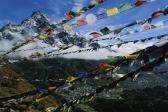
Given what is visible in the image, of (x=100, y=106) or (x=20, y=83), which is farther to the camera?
(x=100, y=106)

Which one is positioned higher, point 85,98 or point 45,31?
point 45,31

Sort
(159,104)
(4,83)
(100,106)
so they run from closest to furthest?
(4,83) → (100,106) → (159,104)

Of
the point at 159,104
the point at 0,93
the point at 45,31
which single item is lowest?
the point at 159,104

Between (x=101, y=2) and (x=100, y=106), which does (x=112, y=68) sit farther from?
(x=100, y=106)

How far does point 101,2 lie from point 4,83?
71.5 meters

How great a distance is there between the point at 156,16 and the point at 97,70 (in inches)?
60.6

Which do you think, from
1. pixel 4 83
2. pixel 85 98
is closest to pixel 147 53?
pixel 85 98

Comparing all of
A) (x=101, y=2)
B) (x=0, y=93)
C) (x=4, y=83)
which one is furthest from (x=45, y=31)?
(x=4, y=83)

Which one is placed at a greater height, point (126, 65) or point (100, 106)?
point (126, 65)

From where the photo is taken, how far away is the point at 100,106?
13688 cm

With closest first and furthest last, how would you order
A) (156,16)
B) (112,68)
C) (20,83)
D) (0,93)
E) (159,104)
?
(112,68), (156,16), (0,93), (20,83), (159,104)

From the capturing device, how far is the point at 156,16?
7570mm

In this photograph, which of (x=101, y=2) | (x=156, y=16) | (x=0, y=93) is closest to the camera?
(x=156, y=16)

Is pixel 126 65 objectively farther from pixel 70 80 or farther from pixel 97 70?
pixel 70 80
